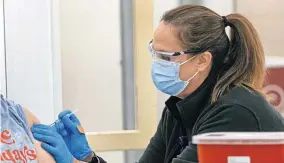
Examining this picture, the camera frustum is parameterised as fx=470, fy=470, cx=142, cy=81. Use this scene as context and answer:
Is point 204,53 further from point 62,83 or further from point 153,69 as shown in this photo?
point 62,83

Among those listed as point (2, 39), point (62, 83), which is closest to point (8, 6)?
point (2, 39)

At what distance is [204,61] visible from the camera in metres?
1.43

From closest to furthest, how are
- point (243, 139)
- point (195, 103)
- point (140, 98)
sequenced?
point (243, 139), point (195, 103), point (140, 98)

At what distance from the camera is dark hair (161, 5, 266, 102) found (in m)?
1.41

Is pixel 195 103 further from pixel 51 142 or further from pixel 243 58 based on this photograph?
pixel 51 142

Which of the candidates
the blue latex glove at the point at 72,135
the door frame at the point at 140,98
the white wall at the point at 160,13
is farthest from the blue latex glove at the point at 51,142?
the white wall at the point at 160,13

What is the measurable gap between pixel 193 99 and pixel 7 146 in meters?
0.55

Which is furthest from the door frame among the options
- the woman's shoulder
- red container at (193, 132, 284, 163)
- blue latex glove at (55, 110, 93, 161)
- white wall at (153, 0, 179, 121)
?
red container at (193, 132, 284, 163)

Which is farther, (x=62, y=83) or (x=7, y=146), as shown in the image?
(x=62, y=83)

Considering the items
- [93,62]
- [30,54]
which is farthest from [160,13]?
[30,54]

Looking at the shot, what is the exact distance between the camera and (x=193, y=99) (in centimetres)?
141

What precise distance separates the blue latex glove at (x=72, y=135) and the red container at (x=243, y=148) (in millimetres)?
730

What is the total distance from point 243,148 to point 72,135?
81cm

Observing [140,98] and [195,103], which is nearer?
[195,103]
